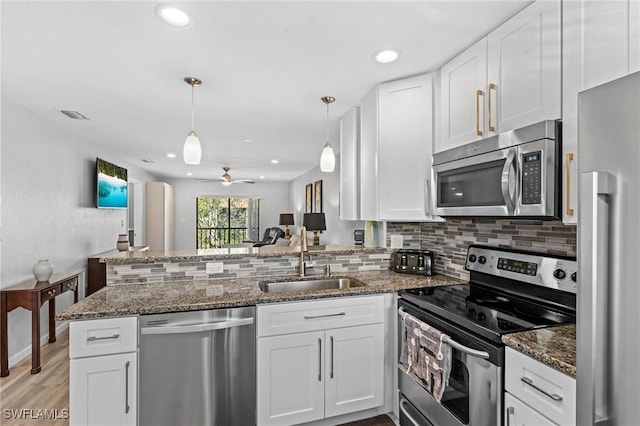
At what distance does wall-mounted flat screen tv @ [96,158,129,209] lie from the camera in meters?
4.64

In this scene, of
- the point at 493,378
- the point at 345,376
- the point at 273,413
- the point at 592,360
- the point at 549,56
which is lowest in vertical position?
the point at 273,413

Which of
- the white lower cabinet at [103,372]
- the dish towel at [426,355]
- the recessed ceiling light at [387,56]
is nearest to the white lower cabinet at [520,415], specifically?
the dish towel at [426,355]

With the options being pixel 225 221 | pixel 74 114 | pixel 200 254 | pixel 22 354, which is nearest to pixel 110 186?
pixel 74 114

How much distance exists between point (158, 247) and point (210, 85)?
6426mm

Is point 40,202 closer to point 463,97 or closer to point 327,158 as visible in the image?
point 327,158

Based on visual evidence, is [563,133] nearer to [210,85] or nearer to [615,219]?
[615,219]

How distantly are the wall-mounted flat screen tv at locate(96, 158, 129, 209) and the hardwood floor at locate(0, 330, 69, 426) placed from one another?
2.28m

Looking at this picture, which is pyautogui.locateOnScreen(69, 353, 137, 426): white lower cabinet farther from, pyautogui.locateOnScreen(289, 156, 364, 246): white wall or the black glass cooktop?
pyautogui.locateOnScreen(289, 156, 364, 246): white wall

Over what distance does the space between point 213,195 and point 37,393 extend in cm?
734

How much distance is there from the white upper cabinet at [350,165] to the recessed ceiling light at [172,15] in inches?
62.4

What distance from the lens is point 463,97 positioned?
1.99 m

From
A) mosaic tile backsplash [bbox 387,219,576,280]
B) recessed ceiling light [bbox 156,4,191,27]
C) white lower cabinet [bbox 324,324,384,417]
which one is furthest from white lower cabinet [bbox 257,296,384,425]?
recessed ceiling light [bbox 156,4,191,27]

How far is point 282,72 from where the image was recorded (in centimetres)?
230

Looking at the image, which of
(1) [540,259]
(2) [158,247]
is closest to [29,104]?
(1) [540,259]
